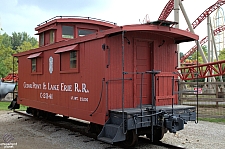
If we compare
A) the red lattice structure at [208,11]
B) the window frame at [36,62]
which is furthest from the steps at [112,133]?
the red lattice structure at [208,11]

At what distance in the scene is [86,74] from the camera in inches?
302

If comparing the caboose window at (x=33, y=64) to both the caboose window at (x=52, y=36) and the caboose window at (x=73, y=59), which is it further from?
the caboose window at (x=73, y=59)

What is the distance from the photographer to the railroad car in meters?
6.51

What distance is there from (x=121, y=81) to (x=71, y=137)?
288 cm

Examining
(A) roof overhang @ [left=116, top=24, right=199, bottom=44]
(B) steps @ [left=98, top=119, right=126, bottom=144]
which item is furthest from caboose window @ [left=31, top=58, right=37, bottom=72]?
(A) roof overhang @ [left=116, top=24, right=199, bottom=44]

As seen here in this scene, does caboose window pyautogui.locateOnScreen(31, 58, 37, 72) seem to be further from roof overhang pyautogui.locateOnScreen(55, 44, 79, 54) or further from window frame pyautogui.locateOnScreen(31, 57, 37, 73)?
roof overhang pyautogui.locateOnScreen(55, 44, 79, 54)

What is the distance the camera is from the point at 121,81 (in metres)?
7.02

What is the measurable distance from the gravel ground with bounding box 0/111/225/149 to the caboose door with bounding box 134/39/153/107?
1415 millimetres

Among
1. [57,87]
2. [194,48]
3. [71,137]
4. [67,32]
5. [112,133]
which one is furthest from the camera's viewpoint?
[194,48]

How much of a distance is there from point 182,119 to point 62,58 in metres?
4.54

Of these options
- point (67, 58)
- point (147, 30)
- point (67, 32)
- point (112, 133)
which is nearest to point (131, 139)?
point (112, 133)

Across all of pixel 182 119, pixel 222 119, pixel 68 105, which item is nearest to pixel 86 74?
pixel 68 105

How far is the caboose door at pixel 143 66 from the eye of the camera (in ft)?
24.3

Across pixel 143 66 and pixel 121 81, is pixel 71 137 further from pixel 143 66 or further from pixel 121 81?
pixel 143 66
